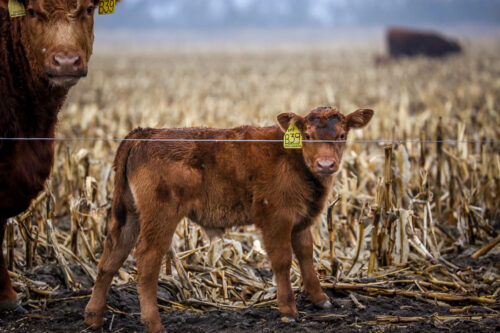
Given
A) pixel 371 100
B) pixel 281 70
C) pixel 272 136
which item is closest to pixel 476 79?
pixel 371 100

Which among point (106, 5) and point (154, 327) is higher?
point (106, 5)

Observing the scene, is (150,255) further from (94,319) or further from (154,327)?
(94,319)

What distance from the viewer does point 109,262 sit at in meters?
4.54

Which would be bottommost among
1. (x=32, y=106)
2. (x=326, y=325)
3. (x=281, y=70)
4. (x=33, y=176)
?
(x=326, y=325)

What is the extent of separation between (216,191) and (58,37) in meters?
1.62

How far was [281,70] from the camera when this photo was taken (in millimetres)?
33250

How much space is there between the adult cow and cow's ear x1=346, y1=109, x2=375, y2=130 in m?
2.06

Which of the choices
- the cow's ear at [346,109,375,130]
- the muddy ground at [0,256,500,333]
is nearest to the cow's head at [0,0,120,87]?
the muddy ground at [0,256,500,333]

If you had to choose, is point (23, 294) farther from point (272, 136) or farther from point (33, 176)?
point (272, 136)

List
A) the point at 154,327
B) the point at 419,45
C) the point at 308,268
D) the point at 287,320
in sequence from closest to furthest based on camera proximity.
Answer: the point at 154,327, the point at 287,320, the point at 308,268, the point at 419,45

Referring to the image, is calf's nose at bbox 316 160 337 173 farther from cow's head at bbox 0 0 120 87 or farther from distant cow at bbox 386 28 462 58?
distant cow at bbox 386 28 462 58

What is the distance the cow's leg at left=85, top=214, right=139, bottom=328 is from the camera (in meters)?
4.50

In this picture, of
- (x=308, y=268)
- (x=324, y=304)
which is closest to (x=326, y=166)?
(x=308, y=268)

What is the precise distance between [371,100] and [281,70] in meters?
14.5
